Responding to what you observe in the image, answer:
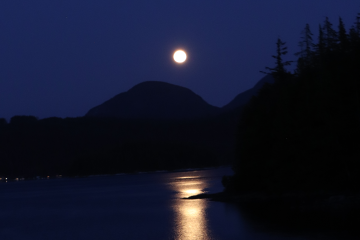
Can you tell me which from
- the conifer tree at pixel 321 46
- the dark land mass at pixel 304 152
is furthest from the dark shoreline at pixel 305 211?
the conifer tree at pixel 321 46

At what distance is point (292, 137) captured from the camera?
52469 millimetres

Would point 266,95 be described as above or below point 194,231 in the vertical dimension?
above

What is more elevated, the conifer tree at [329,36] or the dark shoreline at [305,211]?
the conifer tree at [329,36]

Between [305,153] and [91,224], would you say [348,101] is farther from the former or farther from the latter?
[91,224]

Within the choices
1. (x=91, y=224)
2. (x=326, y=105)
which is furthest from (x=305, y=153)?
(x=91, y=224)

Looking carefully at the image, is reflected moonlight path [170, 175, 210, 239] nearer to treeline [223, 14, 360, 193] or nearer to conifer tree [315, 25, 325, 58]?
treeline [223, 14, 360, 193]

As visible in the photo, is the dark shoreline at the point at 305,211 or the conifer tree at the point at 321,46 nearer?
the dark shoreline at the point at 305,211

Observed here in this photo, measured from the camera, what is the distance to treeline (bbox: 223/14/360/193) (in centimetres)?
4544

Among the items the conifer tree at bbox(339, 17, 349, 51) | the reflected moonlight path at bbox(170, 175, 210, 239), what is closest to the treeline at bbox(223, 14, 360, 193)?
the conifer tree at bbox(339, 17, 349, 51)

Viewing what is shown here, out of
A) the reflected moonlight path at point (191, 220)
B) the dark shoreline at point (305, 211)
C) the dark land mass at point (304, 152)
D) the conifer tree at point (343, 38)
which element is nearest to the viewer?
the dark shoreline at point (305, 211)

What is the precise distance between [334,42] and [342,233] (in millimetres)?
45683

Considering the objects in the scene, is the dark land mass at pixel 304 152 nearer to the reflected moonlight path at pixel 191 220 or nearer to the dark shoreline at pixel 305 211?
the dark shoreline at pixel 305 211

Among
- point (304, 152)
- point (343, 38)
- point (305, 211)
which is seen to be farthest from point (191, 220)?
point (343, 38)

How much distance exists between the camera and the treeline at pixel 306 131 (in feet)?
149
